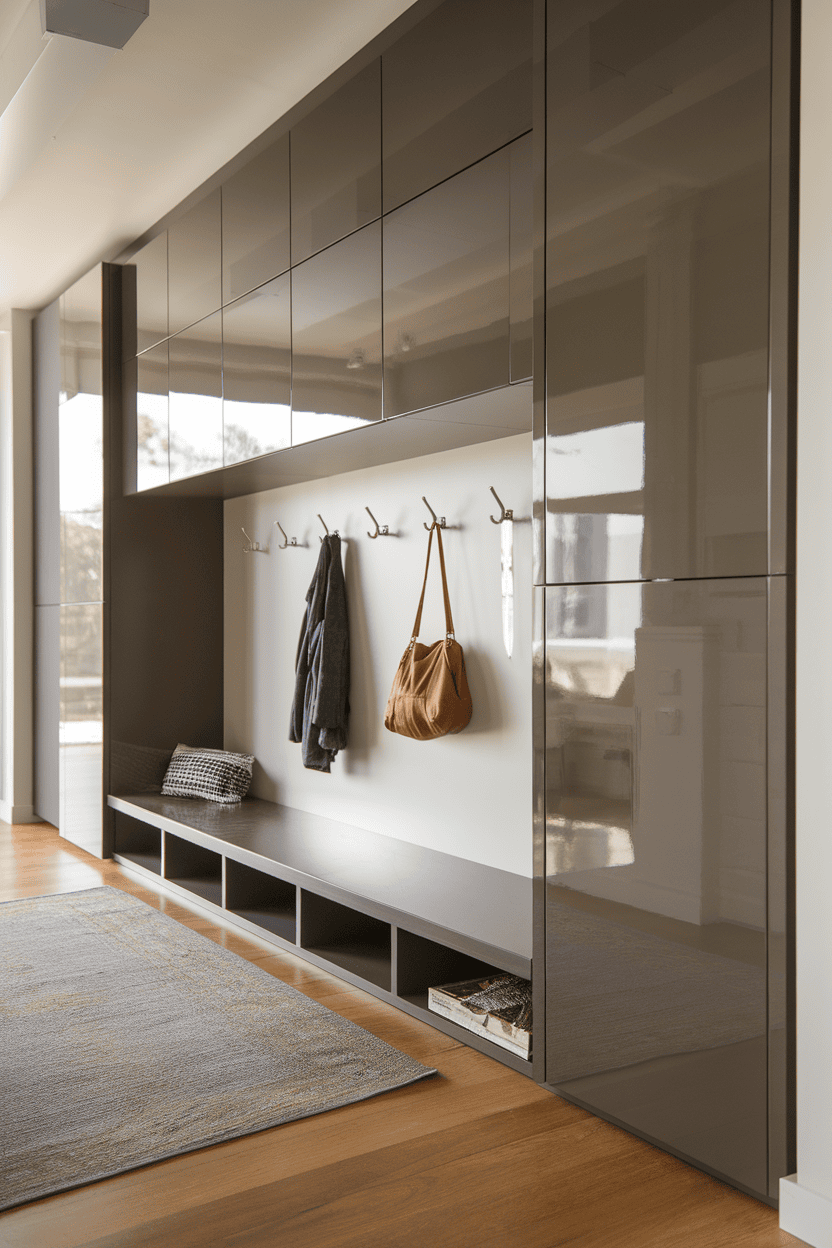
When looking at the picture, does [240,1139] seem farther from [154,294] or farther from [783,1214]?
[154,294]

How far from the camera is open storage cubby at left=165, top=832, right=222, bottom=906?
4.04 metres

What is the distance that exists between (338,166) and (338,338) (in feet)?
1.62

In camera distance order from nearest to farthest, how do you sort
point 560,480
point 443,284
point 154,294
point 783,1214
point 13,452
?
point 783,1214 → point 560,480 → point 443,284 → point 154,294 → point 13,452

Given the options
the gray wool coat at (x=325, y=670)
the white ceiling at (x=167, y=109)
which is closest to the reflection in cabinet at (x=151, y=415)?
the white ceiling at (x=167, y=109)

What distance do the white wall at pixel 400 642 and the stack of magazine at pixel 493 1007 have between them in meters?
0.43

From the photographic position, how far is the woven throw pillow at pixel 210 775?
4.32 metres

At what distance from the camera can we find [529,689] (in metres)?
3.01

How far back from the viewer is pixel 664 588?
1.99 meters

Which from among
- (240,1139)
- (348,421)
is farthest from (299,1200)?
(348,421)

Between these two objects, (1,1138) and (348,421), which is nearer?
(1,1138)

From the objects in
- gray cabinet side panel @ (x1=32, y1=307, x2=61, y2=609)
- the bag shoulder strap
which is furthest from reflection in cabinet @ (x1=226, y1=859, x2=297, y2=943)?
gray cabinet side panel @ (x1=32, y1=307, x2=61, y2=609)

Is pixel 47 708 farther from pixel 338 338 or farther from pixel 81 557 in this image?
pixel 338 338

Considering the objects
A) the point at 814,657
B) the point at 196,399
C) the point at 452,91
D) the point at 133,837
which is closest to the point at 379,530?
the point at 196,399

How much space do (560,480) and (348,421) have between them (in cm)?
94
